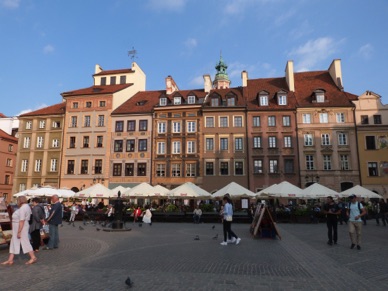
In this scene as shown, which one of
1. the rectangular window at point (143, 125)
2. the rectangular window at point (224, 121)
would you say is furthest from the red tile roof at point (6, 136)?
the rectangular window at point (224, 121)

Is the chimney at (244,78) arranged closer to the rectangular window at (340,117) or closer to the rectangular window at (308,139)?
the rectangular window at (308,139)

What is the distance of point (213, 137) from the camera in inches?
1518

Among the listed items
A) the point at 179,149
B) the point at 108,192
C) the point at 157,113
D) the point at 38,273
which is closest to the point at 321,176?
the point at 179,149

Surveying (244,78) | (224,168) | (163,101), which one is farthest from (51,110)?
(244,78)

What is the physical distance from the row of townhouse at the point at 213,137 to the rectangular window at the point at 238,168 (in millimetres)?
112

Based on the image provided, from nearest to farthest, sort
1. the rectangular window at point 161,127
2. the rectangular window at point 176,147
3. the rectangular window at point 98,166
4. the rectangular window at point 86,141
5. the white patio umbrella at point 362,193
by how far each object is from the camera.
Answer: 1. the white patio umbrella at point 362,193
2. the rectangular window at point 176,147
3. the rectangular window at point 161,127
4. the rectangular window at point 98,166
5. the rectangular window at point 86,141

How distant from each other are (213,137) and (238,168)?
457 centimetres

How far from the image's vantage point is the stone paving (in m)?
6.51

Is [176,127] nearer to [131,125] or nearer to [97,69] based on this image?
[131,125]

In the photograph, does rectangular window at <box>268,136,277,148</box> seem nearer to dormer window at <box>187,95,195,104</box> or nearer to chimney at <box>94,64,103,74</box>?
dormer window at <box>187,95,195,104</box>

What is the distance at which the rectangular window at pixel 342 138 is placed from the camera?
120 feet

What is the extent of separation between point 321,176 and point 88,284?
33.5 metres

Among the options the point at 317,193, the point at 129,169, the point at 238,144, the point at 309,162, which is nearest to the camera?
the point at 317,193

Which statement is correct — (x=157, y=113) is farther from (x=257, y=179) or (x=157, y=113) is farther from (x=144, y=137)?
(x=257, y=179)
